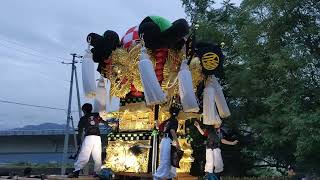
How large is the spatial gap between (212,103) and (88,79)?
2.96 metres

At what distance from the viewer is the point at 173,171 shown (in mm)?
9312

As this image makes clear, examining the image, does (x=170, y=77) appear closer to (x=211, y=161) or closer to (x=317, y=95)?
(x=211, y=161)

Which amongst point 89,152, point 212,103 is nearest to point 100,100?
point 89,152

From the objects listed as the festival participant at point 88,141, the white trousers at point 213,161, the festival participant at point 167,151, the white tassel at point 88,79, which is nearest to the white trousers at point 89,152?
the festival participant at point 88,141

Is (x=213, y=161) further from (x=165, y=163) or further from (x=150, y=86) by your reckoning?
(x=150, y=86)

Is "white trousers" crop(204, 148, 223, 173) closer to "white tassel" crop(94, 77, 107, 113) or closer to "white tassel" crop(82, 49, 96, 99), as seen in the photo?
"white tassel" crop(94, 77, 107, 113)

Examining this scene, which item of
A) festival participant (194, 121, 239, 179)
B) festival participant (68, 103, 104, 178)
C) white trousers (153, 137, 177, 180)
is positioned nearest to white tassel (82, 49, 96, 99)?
festival participant (68, 103, 104, 178)

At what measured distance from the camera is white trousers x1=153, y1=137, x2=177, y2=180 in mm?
9047

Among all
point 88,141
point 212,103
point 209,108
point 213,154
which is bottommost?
point 213,154

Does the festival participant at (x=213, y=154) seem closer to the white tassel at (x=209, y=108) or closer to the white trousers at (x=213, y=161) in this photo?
the white trousers at (x=213, y=161)

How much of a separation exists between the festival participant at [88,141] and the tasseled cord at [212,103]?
2525 millimetres

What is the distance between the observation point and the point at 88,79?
416 inches

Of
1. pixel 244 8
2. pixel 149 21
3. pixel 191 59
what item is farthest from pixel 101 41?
pixel 244 8

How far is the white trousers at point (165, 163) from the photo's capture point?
29.7 ft
